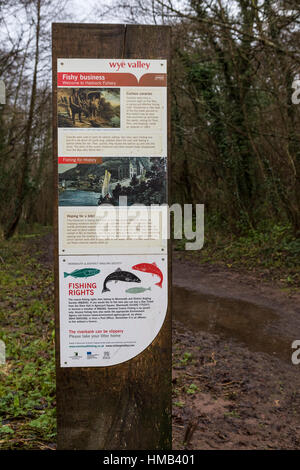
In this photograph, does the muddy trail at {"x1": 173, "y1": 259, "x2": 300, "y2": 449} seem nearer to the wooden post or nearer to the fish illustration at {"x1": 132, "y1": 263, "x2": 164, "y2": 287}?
the wooden post

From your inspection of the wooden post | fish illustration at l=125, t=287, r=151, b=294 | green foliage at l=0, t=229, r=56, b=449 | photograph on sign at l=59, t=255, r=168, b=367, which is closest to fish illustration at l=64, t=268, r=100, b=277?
photograph on sign at l=59, t=255, r=168, b=367

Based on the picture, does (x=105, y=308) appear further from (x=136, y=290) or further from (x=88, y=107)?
(x=88, y=107)

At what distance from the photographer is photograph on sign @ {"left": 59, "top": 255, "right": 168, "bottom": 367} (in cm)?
271

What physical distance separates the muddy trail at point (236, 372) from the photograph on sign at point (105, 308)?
1588mm

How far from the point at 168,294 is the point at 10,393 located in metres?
2.62

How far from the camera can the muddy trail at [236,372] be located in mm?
4098

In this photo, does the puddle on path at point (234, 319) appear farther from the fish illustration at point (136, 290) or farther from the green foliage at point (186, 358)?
the fish illustration at point (136, 290)

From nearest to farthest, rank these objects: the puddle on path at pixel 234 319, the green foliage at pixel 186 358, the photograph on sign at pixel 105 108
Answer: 1. the photograph on sign at pixel 105 108
2. the green foliage at pixel 186 358
3. the puddle on path at pixel 234 319

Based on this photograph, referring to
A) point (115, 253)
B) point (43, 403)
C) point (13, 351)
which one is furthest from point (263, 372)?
point (115, 253)

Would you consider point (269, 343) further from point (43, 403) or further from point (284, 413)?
point (43, 403)

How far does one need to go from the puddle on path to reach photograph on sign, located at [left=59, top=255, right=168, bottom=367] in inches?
157

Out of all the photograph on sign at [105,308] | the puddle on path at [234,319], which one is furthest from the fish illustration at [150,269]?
the puddle on path at [234,319]

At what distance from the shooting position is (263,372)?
557 centimetres
